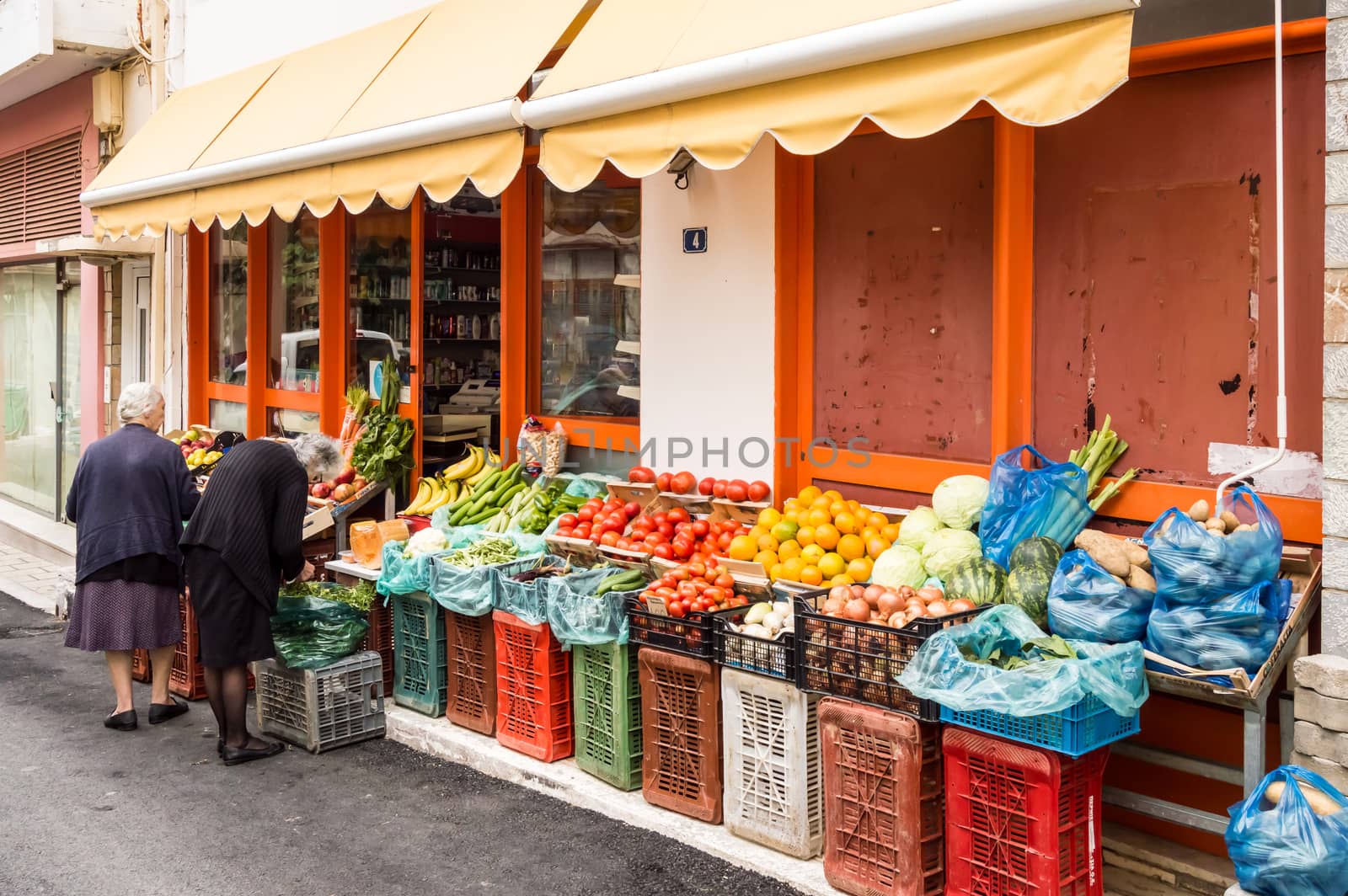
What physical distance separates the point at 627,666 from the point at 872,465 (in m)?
1.67

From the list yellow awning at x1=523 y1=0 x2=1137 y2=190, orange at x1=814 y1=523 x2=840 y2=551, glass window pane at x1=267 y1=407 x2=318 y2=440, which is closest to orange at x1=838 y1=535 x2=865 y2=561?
orange at x1=814 y1=523 x2=840 y2=551

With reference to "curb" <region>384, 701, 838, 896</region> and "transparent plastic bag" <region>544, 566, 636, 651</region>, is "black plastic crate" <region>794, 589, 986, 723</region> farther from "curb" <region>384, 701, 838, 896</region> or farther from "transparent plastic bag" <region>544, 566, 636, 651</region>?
"transparent plastic bag" <region>544, 566, 636, 651</region>

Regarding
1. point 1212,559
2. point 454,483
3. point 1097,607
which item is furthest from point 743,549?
point 454,483

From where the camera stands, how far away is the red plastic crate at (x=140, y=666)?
27.1ft

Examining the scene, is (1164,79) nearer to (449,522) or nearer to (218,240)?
(449,522)

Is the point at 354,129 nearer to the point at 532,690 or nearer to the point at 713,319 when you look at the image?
the point at 713,319

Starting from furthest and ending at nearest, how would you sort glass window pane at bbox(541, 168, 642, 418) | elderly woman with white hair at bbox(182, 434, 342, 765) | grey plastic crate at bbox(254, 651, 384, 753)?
glass window pane at bbox(541, 168, 642, 418) → grey plastic crate at bbox(254, 651, 384, 753) → elderly woman with white hair at bbox(182, 434, 342, 765)

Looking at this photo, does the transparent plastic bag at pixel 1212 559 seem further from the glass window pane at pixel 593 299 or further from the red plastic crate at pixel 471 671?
the glass window pane at pixel 593 299

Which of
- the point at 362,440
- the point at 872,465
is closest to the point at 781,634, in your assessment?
the point at 872,465

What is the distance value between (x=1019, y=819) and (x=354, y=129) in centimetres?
553

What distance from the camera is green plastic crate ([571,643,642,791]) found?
5852mm

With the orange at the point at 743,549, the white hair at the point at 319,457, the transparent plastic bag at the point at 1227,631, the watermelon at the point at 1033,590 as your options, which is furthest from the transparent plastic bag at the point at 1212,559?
the white hair at the point at 319,457

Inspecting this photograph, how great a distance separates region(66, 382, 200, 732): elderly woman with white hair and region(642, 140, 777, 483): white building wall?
286 cm

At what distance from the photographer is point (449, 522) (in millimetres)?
7906
